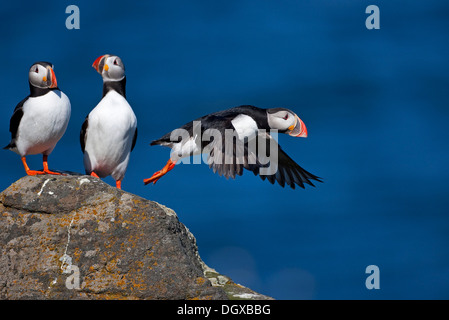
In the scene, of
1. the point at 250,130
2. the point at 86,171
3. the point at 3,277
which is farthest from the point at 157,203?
the point at 250,130

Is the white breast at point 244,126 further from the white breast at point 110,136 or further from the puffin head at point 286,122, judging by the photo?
the white breast at point 110,136

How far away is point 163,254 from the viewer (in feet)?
22.2

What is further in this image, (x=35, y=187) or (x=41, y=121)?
(x=41, y=121)

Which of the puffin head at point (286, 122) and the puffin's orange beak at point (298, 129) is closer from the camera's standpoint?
the puffin head at point (286, 122)

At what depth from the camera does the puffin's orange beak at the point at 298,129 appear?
38.9ft

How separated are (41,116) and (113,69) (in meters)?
1.20

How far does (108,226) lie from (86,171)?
2.51 m

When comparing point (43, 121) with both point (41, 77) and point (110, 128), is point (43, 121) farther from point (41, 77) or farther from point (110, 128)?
point (110, 128)

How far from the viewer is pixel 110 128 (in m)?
8.72

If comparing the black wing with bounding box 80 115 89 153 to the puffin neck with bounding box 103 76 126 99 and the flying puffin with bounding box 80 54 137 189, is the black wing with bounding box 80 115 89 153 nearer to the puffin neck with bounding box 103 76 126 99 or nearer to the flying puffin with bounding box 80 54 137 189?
the flying puffin with bounding box 80 54 137 189

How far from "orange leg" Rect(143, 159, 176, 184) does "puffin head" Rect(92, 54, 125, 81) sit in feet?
5.21

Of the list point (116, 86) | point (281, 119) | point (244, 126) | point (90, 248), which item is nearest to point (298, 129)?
point (281, 119)

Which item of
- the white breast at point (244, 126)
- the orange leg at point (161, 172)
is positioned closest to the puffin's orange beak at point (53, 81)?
the orange leg at point (161, 172)
